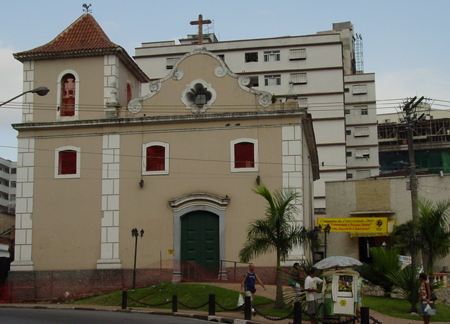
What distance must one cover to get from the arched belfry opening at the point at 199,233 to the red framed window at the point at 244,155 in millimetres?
1671

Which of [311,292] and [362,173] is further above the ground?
[362,173]

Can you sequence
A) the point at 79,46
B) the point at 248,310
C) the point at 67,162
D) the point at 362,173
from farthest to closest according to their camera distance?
the point at 362,173
the point at 79,46
the point at 67,162
the point at 248,310

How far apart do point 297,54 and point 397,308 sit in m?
41.9

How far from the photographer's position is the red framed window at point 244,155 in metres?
27.7

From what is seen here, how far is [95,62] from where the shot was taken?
1181 inches

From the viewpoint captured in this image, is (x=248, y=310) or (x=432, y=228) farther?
(x=432, y=228)

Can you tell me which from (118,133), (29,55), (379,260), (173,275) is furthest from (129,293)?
(29,55)

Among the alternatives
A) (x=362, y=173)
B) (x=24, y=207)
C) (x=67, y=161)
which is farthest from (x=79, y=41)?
(x=362, y=173)

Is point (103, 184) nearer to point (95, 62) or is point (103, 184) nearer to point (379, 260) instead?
A: point (95, 62)

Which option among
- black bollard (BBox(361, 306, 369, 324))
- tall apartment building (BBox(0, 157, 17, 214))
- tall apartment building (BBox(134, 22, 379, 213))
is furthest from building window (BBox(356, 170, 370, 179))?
black bollard (BBox(361, 306, 369, 324))

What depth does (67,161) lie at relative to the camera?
2936 cm

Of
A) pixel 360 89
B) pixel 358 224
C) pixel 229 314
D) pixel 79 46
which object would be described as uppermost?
pixel 360 89

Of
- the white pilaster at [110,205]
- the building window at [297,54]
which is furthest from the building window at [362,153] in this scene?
the white pilaster at [110,205]

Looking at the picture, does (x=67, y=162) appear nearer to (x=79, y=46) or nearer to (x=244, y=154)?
(x=79, y=46)
